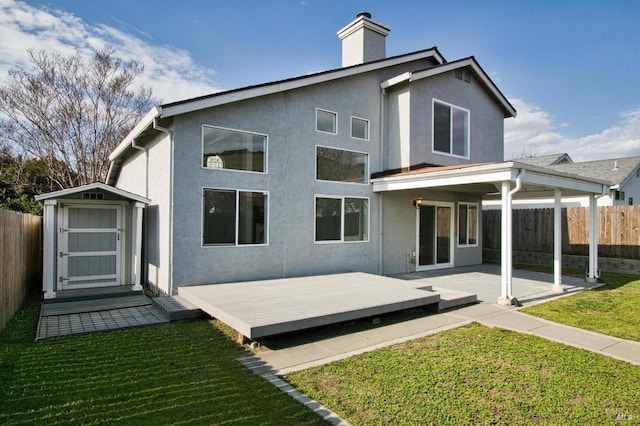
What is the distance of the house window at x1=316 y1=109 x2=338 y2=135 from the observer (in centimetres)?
977

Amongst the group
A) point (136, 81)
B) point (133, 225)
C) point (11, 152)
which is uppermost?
point (136, 81)

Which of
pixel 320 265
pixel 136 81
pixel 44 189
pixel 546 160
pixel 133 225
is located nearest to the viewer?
pixel 133 225

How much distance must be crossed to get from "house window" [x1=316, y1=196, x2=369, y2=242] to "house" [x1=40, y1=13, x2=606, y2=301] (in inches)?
1.4

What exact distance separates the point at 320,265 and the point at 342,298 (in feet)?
9.75

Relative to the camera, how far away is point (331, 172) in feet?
32.7

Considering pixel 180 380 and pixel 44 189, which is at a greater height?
pixel 44 189

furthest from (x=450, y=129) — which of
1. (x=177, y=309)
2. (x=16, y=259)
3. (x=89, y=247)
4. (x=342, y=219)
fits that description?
(x=16, y=259)

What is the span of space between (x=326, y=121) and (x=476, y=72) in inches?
242

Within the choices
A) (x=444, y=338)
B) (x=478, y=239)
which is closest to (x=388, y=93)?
(x=478, y=239)

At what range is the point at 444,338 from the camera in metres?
5.61

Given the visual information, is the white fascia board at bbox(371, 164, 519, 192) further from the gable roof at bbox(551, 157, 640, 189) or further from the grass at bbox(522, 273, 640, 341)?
the gable roof at bbox(551, 157, 640, 189)

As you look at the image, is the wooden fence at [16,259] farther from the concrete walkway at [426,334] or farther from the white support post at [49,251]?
the concrete walkway at [426,334]

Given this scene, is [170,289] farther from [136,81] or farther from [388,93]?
[136,81]

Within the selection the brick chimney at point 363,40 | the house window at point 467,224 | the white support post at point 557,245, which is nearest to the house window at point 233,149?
the brick chimney at point 363,40
